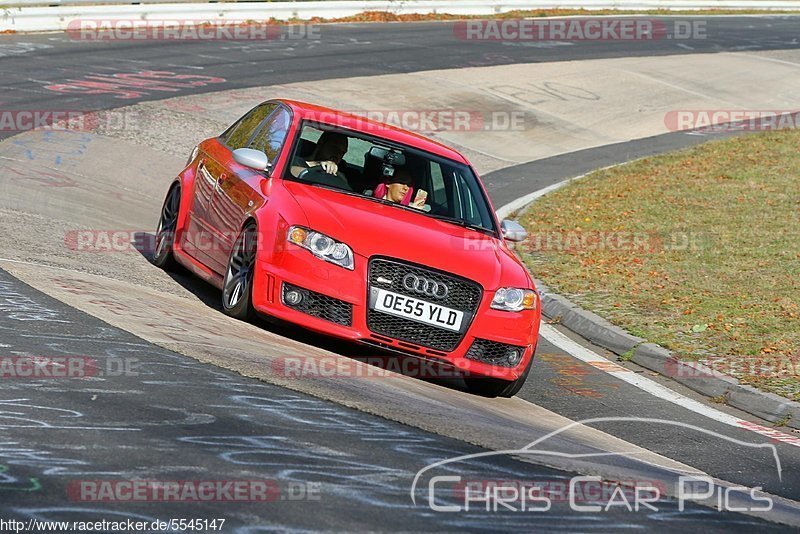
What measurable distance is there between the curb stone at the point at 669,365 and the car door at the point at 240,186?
3.44 meters

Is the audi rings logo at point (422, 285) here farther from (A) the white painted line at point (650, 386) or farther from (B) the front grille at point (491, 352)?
(A) the white painted line at point (650, 386)

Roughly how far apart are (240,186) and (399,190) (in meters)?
1.22

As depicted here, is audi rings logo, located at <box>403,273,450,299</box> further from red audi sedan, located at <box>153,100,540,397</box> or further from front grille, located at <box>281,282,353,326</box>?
front grille, located at <box>281,282,353,326</box>

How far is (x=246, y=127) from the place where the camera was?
11.0m

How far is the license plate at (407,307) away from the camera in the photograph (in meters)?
8.48

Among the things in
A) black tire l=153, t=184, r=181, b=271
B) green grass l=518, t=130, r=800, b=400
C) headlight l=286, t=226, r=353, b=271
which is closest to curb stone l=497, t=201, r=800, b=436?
green grass l=518, t=130, r=800, b=400

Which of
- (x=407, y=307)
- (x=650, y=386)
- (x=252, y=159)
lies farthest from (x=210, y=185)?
(x=650, y=386)

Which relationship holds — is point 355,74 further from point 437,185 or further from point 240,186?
point 240,186

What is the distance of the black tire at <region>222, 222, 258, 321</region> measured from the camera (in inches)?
348

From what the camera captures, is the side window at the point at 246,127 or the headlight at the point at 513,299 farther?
the side window at the point at 246,127

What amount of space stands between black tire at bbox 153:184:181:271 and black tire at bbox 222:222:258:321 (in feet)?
5.81

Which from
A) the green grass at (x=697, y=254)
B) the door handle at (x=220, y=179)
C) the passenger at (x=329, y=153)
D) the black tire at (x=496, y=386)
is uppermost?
the passenger at (x=329, y=153)

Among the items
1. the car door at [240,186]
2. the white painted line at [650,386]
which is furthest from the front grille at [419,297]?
the white painted line at [650,386]

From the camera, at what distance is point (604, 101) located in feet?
89.2
